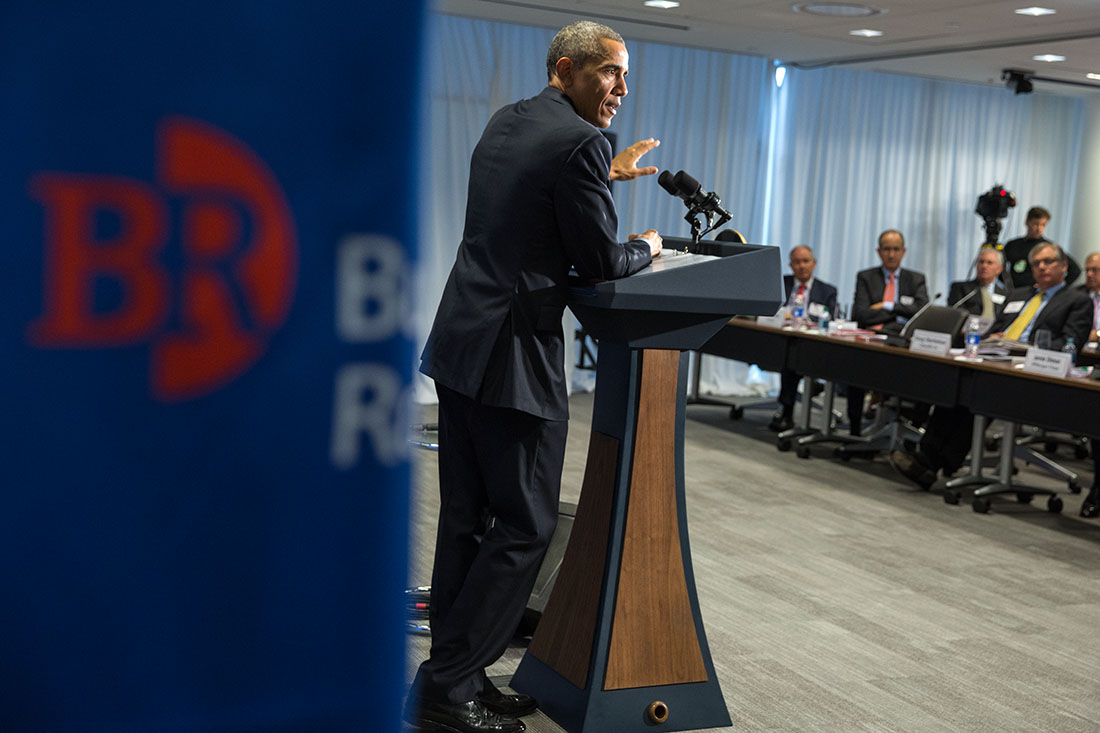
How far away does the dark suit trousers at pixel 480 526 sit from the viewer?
241 cm

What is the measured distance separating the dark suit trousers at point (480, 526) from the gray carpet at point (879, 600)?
30cm

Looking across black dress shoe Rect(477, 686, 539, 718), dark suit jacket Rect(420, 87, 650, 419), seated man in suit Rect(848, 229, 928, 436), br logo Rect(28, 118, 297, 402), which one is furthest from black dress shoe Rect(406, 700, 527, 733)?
seated man in suit Rect(848, 229, 928, 436)

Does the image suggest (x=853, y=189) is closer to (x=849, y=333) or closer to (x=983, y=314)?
(x=983, y=314)

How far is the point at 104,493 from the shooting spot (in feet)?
2.14

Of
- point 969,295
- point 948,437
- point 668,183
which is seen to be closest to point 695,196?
point 668,183

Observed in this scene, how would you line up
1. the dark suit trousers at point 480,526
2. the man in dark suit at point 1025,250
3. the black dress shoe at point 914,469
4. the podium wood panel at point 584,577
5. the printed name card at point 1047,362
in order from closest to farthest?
the dark suit trousers at point 480,526 → the podium wood panel at point 584,577 → the printed name card at point 1047,362 → the black dress shoe at point 914,469 → the man in dark suit at point 1025,250

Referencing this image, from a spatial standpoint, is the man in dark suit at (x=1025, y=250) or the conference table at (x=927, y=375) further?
the man in dark suit at (x=1025, y=250)

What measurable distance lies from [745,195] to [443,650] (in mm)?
7966

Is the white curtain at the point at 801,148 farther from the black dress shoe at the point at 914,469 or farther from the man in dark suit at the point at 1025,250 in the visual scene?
the black dress shoe at the point at 914,469

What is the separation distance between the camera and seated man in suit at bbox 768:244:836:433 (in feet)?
25.0

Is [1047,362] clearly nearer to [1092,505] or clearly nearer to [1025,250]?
[1092,505]

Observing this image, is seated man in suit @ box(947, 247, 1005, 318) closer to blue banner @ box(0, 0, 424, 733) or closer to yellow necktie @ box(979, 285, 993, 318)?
yellow necktie @ box(979, 285, 993, 318)

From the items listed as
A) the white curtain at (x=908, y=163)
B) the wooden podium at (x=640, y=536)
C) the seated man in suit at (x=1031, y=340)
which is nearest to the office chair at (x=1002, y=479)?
the seated man in suit at (x=1031, y=340)

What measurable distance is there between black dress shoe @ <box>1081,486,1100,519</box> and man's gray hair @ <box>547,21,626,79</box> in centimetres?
431
